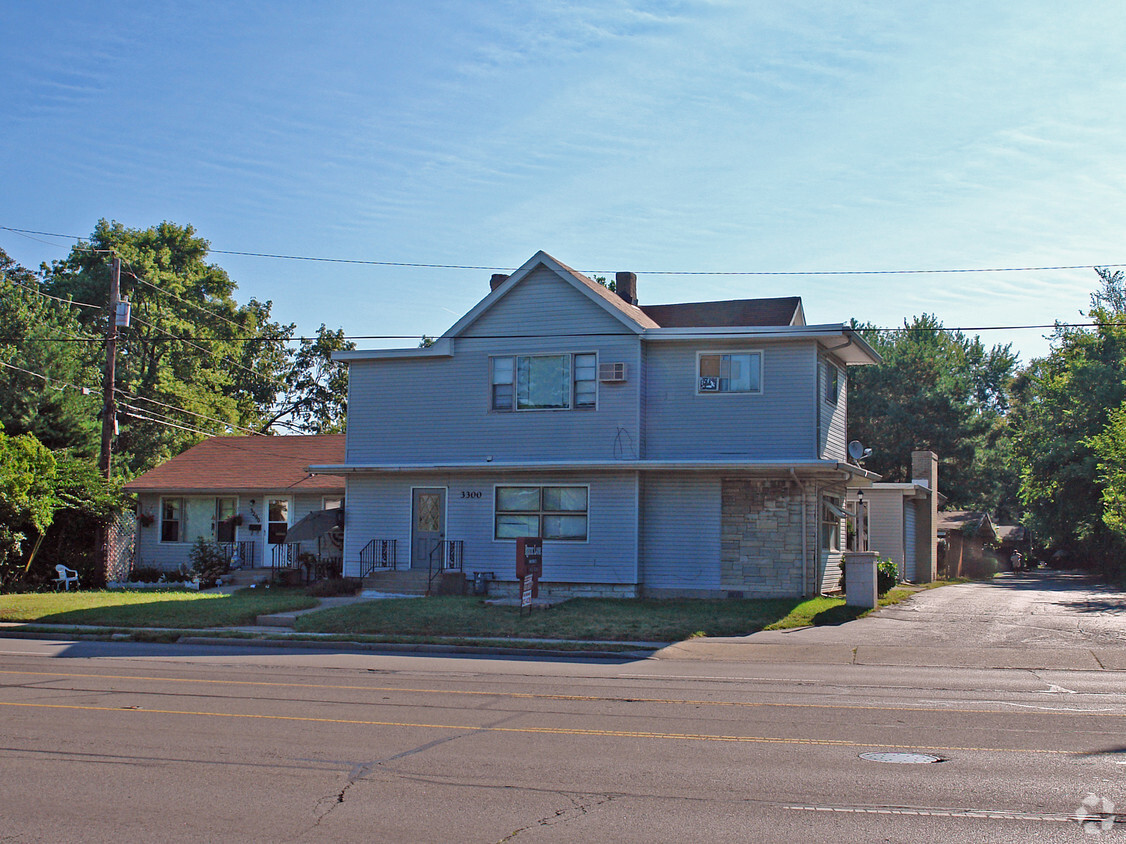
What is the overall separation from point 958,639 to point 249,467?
24.2 meters

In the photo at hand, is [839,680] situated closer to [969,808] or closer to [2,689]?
[969,808]

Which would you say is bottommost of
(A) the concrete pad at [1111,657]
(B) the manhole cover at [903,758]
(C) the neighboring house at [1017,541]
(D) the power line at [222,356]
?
(C) the neighboring house at [1017,541]

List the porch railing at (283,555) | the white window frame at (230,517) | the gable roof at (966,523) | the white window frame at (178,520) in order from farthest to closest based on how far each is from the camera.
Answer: the gable roof at (966,523) → the white window frame at (178,520) → the white window frame at (230,517) → the porch railing at (283,555)

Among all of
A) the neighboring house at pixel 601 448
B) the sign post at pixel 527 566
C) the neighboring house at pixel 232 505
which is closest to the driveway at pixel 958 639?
the neighboring house at pixel 601 448

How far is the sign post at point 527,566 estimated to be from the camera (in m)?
21.6

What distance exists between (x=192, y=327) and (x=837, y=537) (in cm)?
3791

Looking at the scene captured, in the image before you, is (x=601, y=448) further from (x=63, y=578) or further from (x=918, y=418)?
(x=918, y=418)

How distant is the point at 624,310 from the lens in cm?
2650

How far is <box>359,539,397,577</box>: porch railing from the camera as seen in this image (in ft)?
90.0

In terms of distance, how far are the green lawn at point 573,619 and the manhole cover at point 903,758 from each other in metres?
10.5

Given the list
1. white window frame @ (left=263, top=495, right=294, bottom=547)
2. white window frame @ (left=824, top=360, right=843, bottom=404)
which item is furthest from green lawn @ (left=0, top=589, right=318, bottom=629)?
white window frame @ (left=824, top=360, right=843, bottom=404)

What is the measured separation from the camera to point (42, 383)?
126 ft

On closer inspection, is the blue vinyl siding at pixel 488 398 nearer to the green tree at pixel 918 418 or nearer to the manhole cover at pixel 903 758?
the manhole cover at pixel 903 758

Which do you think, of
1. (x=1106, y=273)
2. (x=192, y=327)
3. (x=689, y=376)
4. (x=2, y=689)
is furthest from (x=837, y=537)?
(x=1106, y=273)
